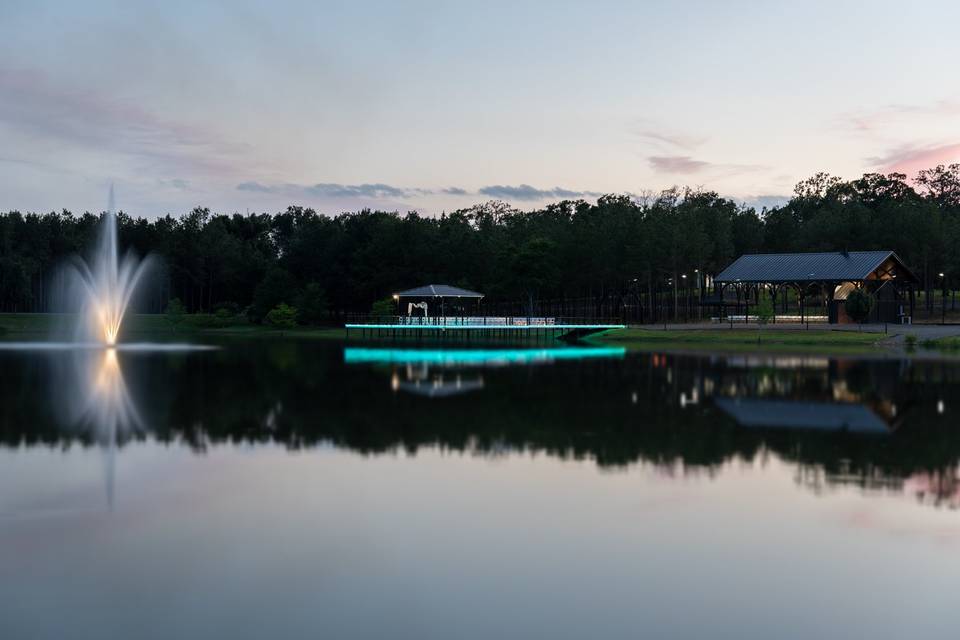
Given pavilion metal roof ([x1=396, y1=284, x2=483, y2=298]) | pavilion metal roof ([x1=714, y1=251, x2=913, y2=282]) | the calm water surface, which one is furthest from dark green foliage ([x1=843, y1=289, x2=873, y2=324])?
the calm water surface

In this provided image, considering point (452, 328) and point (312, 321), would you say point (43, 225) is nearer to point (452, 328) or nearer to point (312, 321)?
point (312, 321)

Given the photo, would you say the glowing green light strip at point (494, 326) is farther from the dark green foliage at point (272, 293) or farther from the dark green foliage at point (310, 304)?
the dark green foliage at point (272, 293)

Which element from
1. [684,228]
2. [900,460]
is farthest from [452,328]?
[900,460]

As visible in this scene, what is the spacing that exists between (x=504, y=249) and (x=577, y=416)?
71713 millimetres

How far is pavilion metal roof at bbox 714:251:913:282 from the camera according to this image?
7138 cm

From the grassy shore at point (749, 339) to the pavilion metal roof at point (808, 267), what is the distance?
29.7 ft

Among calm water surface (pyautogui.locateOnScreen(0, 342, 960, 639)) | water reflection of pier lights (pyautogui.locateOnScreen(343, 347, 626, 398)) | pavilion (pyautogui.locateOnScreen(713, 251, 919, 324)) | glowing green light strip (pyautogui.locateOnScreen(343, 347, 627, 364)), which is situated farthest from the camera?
pavilion (pyautogui.locateOnScreen(713, 251, 919, 324))

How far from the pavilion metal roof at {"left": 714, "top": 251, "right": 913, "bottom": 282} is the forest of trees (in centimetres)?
812

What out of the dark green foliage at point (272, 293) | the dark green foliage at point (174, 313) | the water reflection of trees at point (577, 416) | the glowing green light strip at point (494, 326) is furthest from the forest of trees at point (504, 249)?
the water reflection of trees at point (577, 416)

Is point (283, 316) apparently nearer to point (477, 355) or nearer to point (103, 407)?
point (477, 355)

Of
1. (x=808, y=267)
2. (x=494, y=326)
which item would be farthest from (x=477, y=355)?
(x=808, y=267)

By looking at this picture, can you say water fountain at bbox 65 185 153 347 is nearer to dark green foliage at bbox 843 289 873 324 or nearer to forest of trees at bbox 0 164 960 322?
forest of trees at bbox 0 164 960 322

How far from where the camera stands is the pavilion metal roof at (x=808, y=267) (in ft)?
234

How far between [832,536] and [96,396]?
2291 cm
